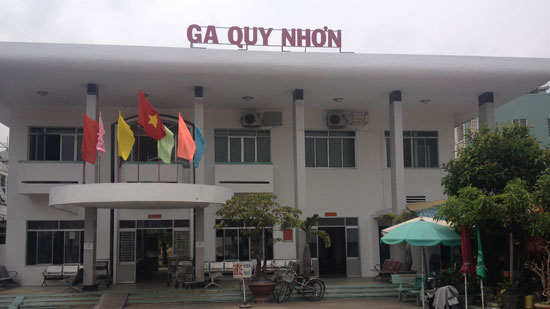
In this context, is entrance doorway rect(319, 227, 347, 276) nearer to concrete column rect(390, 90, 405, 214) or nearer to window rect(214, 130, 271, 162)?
concrete column rect(390, 90, 405, 214)

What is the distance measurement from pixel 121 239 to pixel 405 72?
39.1 feet

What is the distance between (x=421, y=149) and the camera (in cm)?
2461

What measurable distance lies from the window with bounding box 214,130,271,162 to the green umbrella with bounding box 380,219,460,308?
984 centimetres

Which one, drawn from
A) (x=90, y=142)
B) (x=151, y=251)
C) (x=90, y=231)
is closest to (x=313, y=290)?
(x=90, y=231)

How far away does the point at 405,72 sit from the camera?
19.3m

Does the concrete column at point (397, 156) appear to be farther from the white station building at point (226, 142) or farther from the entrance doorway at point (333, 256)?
the entrance doorway at point (333, 256)

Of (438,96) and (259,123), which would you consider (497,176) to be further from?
(259,123)

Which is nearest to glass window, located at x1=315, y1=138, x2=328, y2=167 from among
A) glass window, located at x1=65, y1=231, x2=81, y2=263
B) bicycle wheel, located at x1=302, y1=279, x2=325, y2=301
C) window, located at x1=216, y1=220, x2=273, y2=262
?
window, located at x1=216, y1=220, x2=273, y2=262

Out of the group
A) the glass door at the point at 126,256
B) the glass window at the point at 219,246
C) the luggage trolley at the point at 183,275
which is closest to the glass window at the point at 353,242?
the glass window at the point at 219,246

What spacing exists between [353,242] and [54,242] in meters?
11.6

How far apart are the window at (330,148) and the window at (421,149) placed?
5.91 feet

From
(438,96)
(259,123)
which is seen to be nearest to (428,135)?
(438,96)

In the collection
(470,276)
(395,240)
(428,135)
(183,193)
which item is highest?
(428,135)

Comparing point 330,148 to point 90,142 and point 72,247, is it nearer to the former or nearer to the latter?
point 90,142
